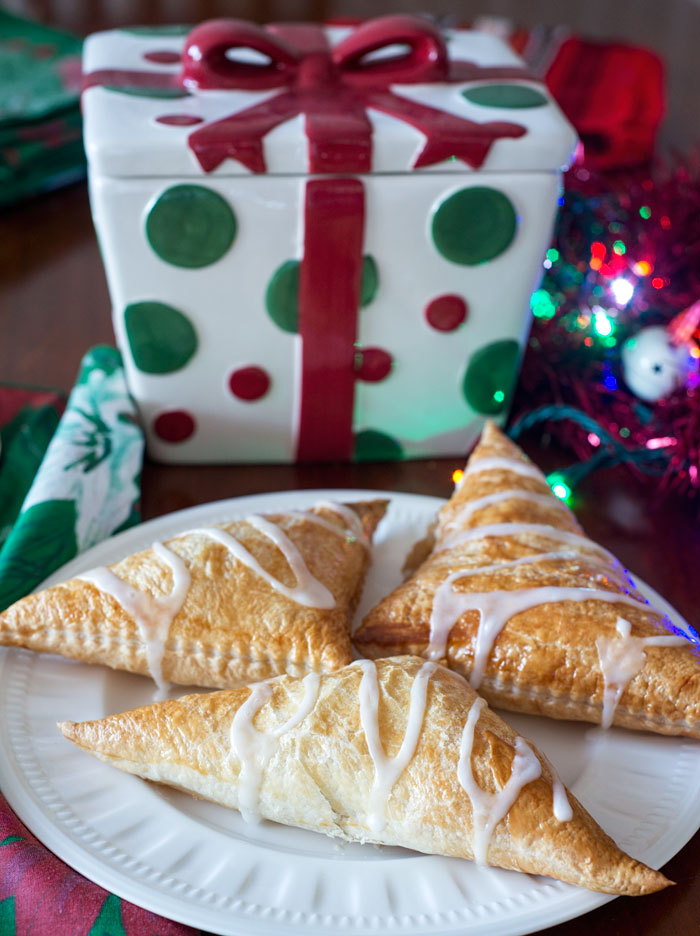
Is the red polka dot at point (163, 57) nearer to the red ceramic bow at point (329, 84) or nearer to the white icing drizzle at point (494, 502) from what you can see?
the red ceramic bow at point (329, 84)

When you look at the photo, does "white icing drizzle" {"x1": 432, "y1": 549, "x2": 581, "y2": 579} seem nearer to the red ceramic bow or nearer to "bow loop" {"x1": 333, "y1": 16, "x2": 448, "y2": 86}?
the red ceramic bow

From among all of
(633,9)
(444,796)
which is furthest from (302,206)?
(633,9)

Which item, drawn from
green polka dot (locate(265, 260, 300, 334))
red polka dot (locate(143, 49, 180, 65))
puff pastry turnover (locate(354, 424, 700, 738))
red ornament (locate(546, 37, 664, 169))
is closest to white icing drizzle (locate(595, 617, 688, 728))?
puff pastry turnover (locate(354, 424, 700, 738))

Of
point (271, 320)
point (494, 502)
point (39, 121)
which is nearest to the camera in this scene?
point (494, 502)

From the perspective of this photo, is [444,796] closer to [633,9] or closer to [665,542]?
[665,542]

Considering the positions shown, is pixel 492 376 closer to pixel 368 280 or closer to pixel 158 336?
pixel 368 280

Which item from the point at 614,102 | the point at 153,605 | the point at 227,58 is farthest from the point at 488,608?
the point at 614,102
